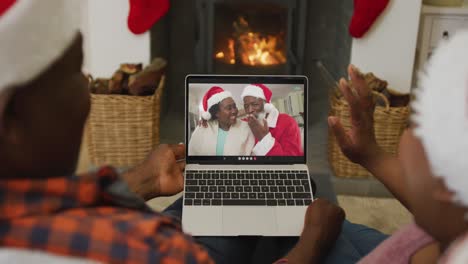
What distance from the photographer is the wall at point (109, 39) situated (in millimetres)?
2457

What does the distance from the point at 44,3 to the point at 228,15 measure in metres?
2.15

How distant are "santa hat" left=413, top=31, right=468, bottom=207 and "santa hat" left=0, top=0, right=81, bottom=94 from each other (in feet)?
1.41

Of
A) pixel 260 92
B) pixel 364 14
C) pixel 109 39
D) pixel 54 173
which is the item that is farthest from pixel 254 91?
pixel 109 39

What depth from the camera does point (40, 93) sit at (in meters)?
0.65

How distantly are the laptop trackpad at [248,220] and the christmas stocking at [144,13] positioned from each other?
132 cm

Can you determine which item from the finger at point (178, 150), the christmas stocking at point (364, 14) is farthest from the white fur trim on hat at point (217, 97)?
the christmas stocking at point (364, 14)

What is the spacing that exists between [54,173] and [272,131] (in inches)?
32.8

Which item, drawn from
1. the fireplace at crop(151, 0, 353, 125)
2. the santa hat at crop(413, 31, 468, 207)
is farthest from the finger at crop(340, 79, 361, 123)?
the fireplace at crop(151, 0, 353, 125)

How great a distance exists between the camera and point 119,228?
2.20ft

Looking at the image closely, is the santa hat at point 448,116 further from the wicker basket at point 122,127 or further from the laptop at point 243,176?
the wicker basket at point 122,127

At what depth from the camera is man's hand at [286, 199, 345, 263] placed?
1.19 meters

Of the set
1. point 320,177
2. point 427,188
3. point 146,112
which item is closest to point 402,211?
point 320,177

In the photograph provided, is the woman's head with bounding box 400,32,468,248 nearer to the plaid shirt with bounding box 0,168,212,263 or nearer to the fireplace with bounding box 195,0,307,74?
the plaid shirt with bounding box 0,168,212,263

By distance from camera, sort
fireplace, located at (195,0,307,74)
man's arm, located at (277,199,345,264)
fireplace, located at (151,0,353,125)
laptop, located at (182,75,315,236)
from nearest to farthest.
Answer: man's arm, located at (277,199,345,264)
laptop, located at (182,75,315,236)
fireplace, located at (151,0,353,125)
fireplace, located at (195,0,307,74)
